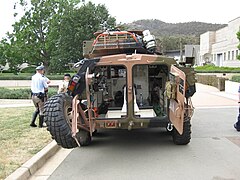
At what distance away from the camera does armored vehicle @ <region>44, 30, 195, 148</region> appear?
556 centimetres

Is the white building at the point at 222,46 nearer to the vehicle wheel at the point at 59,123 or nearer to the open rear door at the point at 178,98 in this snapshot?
the open rear door at the point at 178,98

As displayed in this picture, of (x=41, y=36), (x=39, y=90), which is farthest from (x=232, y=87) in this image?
→ (x=41, y=36)

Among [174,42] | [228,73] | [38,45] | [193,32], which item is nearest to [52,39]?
[38,45]

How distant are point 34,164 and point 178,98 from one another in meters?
2.69

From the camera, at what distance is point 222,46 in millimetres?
54281

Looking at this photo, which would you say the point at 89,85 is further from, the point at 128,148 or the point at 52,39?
the point at 52,39

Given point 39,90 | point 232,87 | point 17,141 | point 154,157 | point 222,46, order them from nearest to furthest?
point 154,157 < point 17,141 < point 39,90 < point 232,87 < point 222,46

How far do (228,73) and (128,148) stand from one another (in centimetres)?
3303

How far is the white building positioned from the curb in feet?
136

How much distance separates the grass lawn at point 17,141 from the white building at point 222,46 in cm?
3997

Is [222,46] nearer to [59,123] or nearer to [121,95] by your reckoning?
[121,95]

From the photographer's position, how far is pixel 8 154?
19.2ft

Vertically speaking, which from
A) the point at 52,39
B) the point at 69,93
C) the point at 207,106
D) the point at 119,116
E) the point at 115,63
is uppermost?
the point at 52,39

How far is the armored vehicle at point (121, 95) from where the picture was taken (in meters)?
5.56
